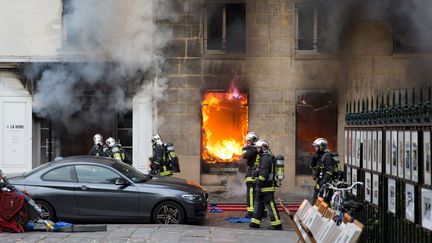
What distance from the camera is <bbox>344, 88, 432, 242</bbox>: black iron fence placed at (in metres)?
6.35

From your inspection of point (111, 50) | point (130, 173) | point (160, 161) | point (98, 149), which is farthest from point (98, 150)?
point (130, 173)

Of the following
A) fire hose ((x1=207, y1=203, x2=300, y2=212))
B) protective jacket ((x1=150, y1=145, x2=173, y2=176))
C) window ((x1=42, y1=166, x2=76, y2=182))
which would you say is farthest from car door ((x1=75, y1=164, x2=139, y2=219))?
fire hose ((x1=207, y1=203, x2=300, y2=212))

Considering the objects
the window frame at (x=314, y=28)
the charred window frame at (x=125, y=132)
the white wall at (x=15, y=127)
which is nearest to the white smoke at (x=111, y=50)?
the charred window frame at (x=125, y=132)

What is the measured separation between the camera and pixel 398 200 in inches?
281

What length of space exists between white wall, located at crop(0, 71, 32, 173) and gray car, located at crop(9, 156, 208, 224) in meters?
7.05

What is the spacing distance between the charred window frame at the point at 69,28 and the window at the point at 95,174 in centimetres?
699

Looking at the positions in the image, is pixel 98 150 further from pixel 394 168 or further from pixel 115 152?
pixel 394 168

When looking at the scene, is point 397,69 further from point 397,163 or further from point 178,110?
point 397,163

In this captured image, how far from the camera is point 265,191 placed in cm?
1191

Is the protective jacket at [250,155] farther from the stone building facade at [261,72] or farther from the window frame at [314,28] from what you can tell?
the window frame at [314,28]

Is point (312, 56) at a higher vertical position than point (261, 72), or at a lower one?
higher

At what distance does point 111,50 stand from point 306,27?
510cm

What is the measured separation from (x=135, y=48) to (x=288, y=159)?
192 inches

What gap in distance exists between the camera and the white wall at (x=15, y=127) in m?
19.0
